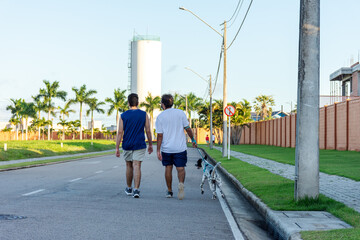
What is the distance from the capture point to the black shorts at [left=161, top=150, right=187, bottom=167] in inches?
380

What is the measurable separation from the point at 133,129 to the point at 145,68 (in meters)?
109

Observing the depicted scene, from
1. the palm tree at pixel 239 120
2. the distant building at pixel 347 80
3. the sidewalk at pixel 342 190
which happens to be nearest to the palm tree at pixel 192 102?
the palm tree at pixel 239 120

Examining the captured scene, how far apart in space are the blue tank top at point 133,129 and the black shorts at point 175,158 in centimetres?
56

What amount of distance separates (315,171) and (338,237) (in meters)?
2.86

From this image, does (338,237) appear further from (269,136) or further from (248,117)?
(248,117)

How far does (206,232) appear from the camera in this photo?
261 inches

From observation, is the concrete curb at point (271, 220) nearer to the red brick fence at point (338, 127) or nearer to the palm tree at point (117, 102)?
the red brick fence at point (338, 127)

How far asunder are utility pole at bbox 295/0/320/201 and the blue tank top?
3.25m

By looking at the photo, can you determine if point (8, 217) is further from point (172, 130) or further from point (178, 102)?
point (178, 102)

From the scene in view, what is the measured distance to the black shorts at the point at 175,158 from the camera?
31.6 ft

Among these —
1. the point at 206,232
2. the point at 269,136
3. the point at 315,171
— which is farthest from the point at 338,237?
the point at 269,136

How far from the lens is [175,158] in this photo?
967cm

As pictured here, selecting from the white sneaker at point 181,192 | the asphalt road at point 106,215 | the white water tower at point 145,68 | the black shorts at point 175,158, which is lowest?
the asphalt road at point 106,215

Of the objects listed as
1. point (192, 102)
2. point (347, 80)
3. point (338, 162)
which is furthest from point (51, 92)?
point (338, 162)
